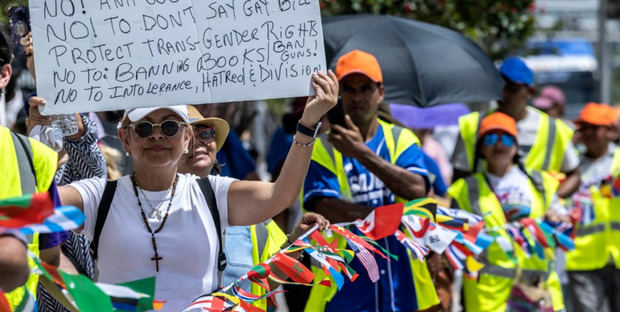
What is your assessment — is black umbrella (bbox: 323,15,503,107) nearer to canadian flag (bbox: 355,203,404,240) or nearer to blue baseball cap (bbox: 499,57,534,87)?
blue baseball cap (bbox: 499,57,534,87)

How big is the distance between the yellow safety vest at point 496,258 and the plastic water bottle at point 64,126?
9.95 feet

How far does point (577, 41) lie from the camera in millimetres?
31109

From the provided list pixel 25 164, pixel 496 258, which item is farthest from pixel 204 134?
pixel 496 258

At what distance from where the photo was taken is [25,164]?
3492 mm

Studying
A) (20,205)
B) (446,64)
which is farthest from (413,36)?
(20,205)

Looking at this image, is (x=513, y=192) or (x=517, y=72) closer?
(x=513, y=192)

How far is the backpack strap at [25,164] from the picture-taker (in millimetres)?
3465

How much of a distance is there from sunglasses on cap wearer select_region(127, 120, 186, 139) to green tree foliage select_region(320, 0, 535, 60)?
573 cm

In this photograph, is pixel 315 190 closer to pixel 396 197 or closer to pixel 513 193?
pixel 396 197

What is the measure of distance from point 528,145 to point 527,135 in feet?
0.23

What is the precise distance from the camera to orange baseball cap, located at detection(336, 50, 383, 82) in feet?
18.0

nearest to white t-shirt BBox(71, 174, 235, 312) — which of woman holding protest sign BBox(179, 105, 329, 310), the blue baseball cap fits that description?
woman holding protest sign BBox(179, 105, 329, 310)

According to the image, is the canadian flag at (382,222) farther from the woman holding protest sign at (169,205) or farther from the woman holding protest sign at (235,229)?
the woman holding protest sign at (169,205)

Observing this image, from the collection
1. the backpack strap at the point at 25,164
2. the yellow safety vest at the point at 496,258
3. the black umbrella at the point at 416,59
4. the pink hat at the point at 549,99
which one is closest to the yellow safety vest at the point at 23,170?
the backpack strap at the point at 25,164
